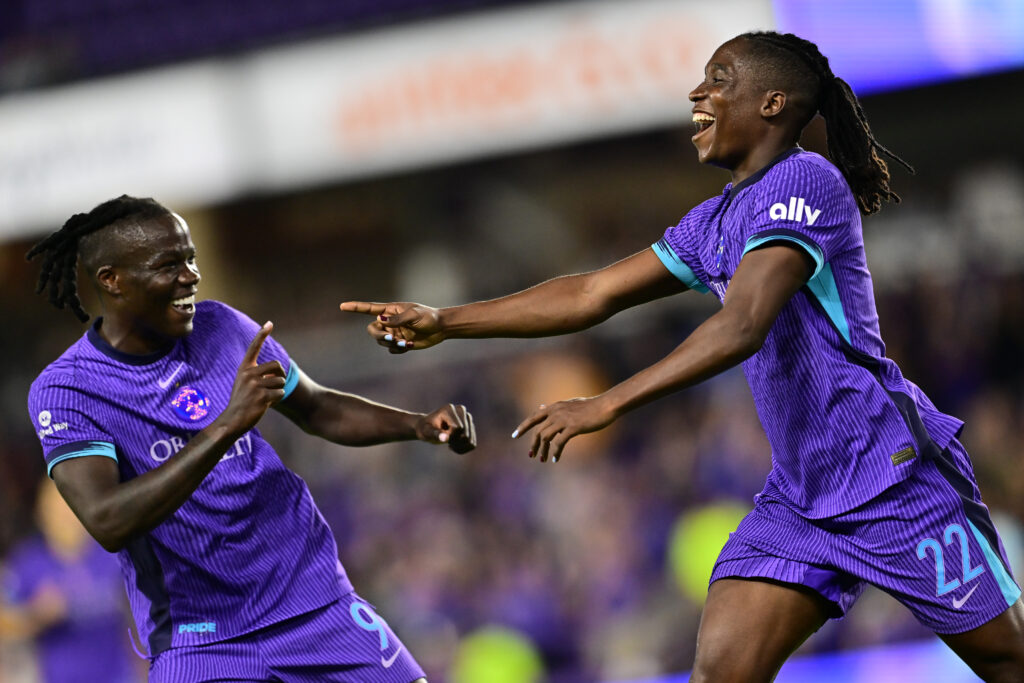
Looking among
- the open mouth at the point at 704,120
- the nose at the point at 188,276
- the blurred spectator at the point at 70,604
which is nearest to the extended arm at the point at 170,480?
the nose at the point at 188,276

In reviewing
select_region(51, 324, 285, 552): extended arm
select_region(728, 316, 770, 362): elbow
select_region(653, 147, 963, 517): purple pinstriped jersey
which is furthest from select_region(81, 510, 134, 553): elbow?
select_region(653, 147, 963, 517): purple pinstriped jersey

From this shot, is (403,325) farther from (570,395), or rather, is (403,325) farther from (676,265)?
(570,395)

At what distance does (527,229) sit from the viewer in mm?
13117

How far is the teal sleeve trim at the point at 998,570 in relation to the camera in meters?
3.43

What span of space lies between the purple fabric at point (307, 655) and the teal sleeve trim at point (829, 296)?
1.67 meters

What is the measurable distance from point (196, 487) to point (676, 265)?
1.59 metres

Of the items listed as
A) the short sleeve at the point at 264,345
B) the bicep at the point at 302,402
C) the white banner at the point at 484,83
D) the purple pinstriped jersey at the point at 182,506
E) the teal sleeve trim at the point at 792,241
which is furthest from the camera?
the white banner at the point at 484,83

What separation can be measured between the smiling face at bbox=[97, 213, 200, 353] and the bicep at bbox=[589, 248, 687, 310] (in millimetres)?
1281

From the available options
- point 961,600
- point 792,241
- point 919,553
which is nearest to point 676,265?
point 792,241

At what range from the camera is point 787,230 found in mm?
3238

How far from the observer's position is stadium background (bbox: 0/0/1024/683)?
9.24 m

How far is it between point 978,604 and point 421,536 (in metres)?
7.07

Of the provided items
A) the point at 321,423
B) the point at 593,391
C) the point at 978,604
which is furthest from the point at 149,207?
the point at 593,391

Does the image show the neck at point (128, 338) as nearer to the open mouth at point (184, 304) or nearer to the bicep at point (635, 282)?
the open mouth at point (184, 304)
